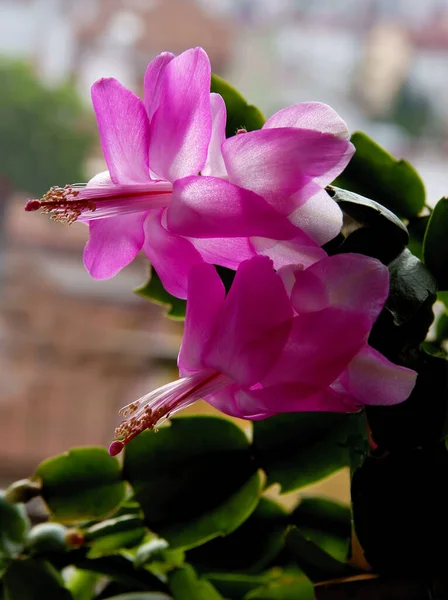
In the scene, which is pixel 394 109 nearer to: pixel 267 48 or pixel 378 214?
pixel 267 48

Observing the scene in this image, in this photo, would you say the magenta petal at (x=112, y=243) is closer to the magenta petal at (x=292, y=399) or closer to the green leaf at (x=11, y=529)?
the magenta petal at (x=292, y=399)

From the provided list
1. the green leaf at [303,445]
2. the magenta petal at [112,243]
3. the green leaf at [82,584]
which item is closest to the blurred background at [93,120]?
the green leaf at [82,584]

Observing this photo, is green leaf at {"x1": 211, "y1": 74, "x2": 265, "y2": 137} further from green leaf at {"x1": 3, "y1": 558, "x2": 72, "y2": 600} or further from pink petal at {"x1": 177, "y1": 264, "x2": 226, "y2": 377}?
green leaf at {"x1": 3, "y1": 558, "x2": 72, "y2": 600}

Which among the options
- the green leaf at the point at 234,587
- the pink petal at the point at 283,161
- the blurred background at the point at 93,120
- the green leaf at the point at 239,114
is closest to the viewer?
the pink petal at the point at 283,161

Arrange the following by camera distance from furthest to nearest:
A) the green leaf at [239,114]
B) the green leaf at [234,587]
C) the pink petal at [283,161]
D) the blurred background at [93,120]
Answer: the blurred background at [93,120] → the green leaf at [234,587] → the green leaf at [239,114] → the pink petal at [283,161]

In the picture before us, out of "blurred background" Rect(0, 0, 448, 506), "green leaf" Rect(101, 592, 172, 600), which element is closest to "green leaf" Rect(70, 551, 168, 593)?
"green leaf" Rect(101, 592, 172, 600)

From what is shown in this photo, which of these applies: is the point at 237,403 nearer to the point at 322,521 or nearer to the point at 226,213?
the point at 226,213

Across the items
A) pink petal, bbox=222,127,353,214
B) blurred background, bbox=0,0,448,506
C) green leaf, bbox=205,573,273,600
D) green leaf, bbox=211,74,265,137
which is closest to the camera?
pink petal, bbox=222,127,353,214

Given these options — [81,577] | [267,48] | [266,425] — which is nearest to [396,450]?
[266,425]
